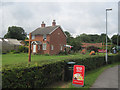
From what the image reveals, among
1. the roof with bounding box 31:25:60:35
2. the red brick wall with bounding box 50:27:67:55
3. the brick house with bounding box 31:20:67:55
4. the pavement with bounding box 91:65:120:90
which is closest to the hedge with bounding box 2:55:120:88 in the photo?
the pavement with bounding box 91:65:120:90

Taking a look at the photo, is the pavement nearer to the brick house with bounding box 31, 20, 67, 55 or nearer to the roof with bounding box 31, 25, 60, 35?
the brick house with bounding box 31, 20, 67, 55

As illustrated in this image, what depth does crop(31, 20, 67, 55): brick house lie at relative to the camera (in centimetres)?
3078

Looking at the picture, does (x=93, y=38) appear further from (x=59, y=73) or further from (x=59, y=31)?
(x=59, y=73)

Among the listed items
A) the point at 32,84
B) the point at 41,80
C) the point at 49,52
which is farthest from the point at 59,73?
the point at 49,52

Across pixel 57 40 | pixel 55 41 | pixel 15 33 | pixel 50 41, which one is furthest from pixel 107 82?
pixel 15 33

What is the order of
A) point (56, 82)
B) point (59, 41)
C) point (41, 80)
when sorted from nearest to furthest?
point (41, 80) < point (56, 82) < point (59, 41)

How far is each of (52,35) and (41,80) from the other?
26055mm

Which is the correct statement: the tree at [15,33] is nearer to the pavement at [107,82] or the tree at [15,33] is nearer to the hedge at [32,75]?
the pavement at [107,82]

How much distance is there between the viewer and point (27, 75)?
498 centimetres

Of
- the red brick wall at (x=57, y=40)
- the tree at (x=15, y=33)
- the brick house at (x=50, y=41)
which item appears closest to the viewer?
the brick house at (x=50, y=41)

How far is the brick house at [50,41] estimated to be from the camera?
30.8m

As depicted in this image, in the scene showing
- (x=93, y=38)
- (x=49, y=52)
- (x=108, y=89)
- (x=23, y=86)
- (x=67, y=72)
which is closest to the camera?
(x=23, y=86)

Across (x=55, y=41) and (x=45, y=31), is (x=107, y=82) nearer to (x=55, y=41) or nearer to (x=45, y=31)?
(x=55, y=41)

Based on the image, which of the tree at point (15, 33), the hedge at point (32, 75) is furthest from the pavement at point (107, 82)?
the tree at point (15, 33)
